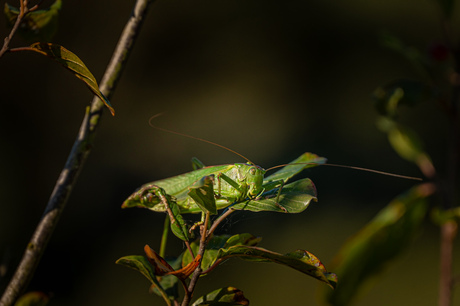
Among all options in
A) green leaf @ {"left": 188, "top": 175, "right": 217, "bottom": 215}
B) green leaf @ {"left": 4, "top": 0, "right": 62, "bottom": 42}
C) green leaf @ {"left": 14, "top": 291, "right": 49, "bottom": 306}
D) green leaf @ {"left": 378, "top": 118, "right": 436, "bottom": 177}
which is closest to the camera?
green leaf @ {"left": 188, "top": 175, "right": 217, "bottom": 215}

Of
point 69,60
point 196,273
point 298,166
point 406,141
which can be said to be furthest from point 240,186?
point 406,141

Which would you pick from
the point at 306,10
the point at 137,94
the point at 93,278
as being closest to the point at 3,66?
the point at 137,94

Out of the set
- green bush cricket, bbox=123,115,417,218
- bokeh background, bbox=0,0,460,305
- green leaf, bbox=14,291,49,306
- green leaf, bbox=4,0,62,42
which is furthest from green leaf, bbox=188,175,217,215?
bokeh background, bbox=0,0,460,305

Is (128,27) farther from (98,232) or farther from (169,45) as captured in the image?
(169,45)

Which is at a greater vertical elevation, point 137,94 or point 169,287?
point 169,287

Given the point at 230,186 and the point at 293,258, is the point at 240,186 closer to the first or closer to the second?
the point at 230,186

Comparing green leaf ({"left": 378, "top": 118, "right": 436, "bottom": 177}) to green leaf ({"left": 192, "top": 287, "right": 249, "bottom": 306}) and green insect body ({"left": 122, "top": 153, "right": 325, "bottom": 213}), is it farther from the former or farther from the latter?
green leaf ({"left": 192, "top": 287, "right": 249, "bottom": 306})

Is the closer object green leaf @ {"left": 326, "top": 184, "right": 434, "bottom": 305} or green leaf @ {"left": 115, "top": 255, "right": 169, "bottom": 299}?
green leaf @ {"left": 115, "top": 255, "right": 169, "bottom": 299}
